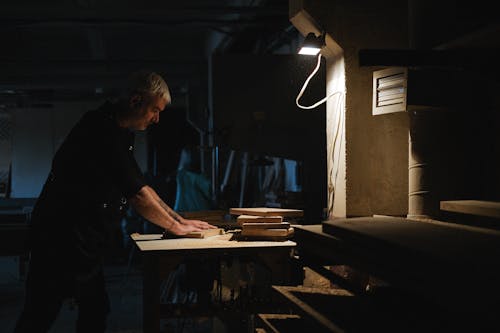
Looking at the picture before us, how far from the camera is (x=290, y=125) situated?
606 centimetres

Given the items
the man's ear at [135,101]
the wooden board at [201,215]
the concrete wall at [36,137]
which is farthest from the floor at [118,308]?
the concrete wall at [36,137]

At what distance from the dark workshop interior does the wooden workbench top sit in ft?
0.06

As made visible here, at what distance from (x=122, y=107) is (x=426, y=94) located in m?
1.72

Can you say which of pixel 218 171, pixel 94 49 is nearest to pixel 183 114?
pixel 94 49

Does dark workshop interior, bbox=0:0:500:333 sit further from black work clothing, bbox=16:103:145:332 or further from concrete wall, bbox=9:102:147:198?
concrete wall, bbox=9:102:147:198

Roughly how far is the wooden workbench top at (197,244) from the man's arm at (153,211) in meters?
0.07

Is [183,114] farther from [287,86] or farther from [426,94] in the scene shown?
[426,94]

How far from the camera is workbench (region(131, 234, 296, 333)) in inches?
127

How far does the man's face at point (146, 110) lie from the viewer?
11.9ft

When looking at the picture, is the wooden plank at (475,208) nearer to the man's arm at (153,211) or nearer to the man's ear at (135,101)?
the man's arm at (153,211)

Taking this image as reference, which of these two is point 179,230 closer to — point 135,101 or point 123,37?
point 135,101

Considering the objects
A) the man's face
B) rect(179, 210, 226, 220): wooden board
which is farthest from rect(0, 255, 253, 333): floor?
the man's face

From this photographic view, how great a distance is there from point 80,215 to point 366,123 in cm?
179

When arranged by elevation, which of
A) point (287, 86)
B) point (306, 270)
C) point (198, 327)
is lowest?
point (198, 327)
